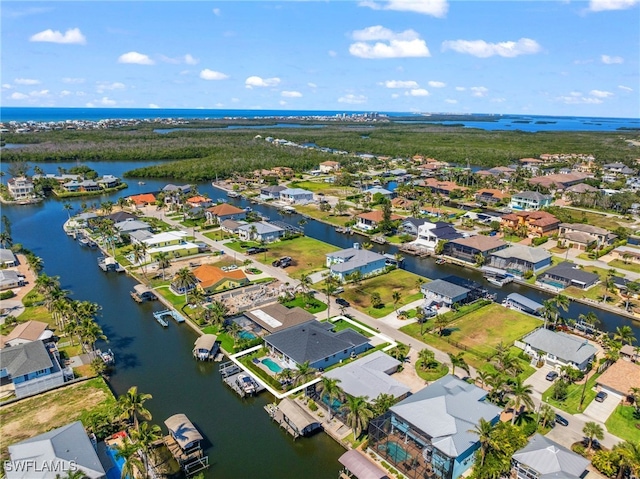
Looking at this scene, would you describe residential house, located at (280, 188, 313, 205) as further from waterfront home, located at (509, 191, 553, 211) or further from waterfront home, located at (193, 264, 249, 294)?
waterfront home, located at (509, 191, 553, 211)

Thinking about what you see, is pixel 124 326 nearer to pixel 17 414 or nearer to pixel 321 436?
pixel 17 414

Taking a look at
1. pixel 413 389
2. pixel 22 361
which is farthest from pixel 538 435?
pixel 22 361

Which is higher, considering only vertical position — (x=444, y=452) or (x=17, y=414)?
(x=444, y=452)

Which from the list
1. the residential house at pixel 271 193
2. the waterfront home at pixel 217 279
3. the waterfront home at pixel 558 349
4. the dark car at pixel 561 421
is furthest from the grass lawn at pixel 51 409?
the residential house at pixel 271 193

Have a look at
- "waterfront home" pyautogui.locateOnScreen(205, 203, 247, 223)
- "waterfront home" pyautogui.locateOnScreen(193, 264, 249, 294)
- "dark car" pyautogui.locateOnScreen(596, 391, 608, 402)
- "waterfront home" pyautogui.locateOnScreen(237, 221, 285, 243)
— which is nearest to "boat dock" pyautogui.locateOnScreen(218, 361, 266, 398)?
"waterfront home" pyautogui.locateOnScreen(193, 264, 249, 294)

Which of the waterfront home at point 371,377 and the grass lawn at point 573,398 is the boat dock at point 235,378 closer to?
the waterfront home at point 371,377
